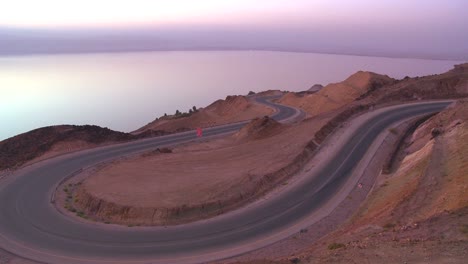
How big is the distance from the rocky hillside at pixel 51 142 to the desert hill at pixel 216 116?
16868 millimetres

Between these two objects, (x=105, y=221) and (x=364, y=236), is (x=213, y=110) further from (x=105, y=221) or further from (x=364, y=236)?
(x=364, y=236)

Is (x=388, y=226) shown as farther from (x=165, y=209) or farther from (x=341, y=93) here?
(x=341, y=93)

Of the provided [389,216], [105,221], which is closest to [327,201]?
[389,216]

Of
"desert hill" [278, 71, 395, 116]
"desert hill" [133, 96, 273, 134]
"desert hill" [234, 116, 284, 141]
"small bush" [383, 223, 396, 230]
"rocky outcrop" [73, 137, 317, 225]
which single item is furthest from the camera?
"desert hill" [278, 71, 395, 116]

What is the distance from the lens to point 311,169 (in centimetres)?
3120

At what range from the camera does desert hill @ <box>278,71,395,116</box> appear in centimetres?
7056

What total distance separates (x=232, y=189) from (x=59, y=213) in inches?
403

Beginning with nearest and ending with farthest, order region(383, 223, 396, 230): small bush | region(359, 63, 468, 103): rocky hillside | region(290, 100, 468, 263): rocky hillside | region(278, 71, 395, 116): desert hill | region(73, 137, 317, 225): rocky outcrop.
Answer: region(290, 100, 468, 263): rocky hillside < region(383, 223, 396, 230): small bush < region(73, 137, 317, 225): rocky outcrop < region(359, 63, 468, 103): rocky hillside < region(278, 71, 395, 116): desert hill

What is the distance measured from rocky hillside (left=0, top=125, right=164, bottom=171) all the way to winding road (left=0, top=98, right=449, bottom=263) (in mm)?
7481

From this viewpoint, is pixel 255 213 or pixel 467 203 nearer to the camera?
pixel 467 203

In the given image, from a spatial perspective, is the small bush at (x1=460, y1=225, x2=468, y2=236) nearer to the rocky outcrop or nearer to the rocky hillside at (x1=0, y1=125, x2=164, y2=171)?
the rocky outcrop

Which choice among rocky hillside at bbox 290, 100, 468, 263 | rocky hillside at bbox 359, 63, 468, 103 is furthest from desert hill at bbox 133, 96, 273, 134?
rocky hillside at bbox 290, 100, 468, 263

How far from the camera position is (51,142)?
1652 inches

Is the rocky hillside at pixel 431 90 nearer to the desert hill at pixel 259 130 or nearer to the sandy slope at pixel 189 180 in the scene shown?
the desert hill at pixel 259 130
